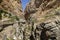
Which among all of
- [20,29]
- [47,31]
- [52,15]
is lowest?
[20,29]

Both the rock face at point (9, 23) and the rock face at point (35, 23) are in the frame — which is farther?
the rock face at point (9, 23)

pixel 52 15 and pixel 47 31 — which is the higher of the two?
pixel 52 15

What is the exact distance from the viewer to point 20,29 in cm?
2347

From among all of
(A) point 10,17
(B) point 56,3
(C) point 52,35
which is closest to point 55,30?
(C) point 52,35

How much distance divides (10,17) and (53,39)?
8.48 m

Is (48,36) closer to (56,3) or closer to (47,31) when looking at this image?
(47,31)

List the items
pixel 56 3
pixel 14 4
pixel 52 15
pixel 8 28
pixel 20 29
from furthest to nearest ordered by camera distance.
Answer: pixel 14 4 < pixel 20 29 < pixel 8 28 < pixel 56 3 < pixel 52 15

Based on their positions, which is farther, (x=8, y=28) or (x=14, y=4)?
(x=14, y=4)

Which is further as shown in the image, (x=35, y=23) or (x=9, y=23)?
(x=9, y=23)

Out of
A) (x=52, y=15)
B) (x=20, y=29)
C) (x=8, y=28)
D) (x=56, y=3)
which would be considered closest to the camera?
(x=52, y=15)

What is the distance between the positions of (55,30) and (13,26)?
7560 mm

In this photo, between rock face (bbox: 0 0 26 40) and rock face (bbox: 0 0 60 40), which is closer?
rock face (bbox: 0 0 60 40)

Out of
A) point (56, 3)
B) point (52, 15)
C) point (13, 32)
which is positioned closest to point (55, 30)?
point (52, 15)

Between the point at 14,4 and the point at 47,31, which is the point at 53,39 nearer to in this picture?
the point at 47,31
